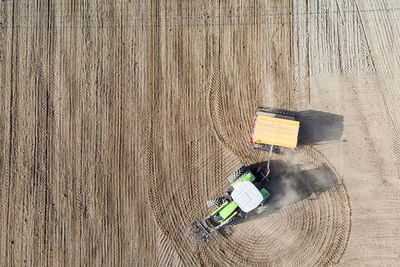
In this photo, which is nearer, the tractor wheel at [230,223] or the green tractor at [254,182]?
the green tractor at [254,182]

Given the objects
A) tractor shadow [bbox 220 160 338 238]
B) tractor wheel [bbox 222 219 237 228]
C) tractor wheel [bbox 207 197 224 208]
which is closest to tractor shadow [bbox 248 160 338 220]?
tractor shadow [bbox 220 160 338 238]

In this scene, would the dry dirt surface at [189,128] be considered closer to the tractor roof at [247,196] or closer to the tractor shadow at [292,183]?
the tractor shadow at [292,183]

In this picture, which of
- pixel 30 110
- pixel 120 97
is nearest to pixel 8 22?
pixel 30 110

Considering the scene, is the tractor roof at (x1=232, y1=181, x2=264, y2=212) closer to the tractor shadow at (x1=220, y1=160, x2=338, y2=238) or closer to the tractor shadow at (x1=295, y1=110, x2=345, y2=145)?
the tractor shadow at (x1=220, y1=160, x2=338, y2=238)

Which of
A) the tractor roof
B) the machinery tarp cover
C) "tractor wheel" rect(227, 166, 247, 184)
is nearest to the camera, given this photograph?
the tractor roof

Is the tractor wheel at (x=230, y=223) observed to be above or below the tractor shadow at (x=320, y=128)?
below

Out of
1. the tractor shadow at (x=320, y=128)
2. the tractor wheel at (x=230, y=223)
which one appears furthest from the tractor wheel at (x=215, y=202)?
the tractor shadow at (x=320, y=128)

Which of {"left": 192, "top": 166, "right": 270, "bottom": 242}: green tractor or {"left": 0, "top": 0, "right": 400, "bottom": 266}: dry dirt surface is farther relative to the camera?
{"left": 0, "top": 0, "right": 400, "bottom": 266}: dry dirt surface

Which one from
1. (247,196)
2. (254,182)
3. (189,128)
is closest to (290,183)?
(254,182)
